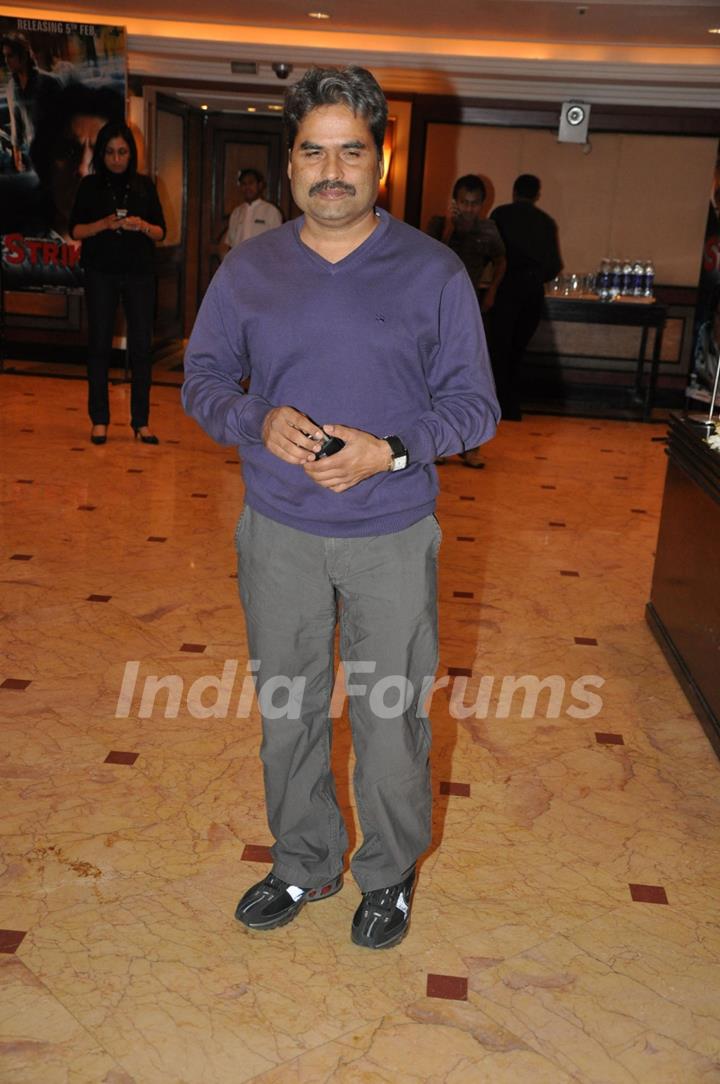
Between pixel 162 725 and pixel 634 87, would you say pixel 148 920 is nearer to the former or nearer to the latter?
pixel 162 725

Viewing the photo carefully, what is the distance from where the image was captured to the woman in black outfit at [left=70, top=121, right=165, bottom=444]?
257 inches

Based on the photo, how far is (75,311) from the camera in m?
10.0

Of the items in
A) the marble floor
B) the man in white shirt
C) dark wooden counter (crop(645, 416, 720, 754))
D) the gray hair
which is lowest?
the marble floor

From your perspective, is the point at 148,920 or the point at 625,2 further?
the point at 625,2

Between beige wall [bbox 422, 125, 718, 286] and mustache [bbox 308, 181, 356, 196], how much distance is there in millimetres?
8721

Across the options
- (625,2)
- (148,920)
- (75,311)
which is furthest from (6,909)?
(75,311)

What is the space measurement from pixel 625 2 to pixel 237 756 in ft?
20.4

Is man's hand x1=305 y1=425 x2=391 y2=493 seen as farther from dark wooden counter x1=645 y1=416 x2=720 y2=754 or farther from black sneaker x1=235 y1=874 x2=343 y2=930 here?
dark wooden counter x1=645 y1=416 x2=720 y2=754

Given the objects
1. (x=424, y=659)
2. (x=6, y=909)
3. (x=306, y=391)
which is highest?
(x=306, y=391)

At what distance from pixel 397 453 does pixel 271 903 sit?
41.9 inches

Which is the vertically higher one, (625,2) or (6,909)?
(625,2)

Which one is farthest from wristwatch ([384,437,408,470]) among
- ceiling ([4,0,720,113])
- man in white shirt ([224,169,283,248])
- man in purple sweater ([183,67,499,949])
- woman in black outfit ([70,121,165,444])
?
man in white shirt ([224,169,283,248])

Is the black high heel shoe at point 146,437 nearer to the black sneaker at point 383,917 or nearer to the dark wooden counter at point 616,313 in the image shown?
the dark wooden counter at point 616,313

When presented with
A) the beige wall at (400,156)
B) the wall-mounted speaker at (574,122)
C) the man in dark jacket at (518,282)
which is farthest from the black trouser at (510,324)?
the beige wall at (400,156)
